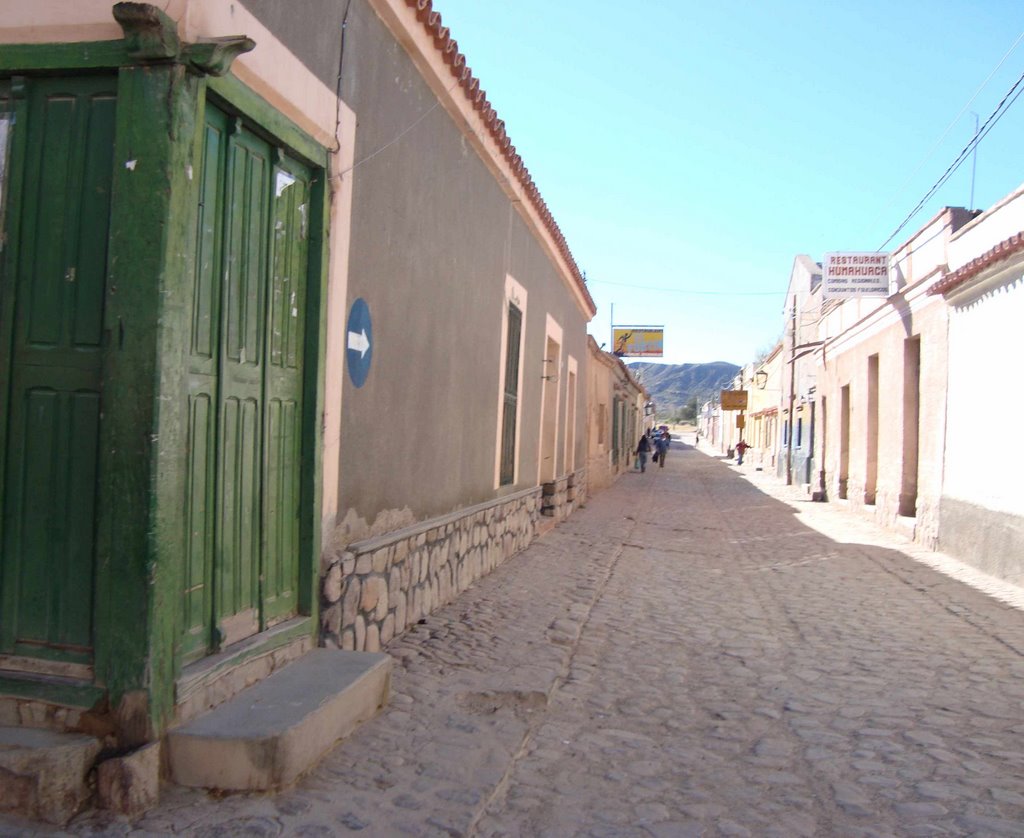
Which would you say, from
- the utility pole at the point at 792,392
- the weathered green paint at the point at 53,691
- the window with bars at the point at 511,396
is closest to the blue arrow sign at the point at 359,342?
the weathered green paint at the point at 53,691

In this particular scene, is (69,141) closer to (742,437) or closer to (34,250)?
(34,250)

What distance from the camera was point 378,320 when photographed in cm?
507

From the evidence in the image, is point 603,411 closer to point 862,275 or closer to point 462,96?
point 862,275

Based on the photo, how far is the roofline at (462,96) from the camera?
515cm

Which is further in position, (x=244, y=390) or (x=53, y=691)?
(x=244, y=390)

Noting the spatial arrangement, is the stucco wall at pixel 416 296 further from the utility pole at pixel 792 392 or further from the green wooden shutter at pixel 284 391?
the utility pole at pixel 792 392

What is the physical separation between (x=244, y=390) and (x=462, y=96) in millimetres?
3577

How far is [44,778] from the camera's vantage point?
108 inches

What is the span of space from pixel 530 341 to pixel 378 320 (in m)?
5.39

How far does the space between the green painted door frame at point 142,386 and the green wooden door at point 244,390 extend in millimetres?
227

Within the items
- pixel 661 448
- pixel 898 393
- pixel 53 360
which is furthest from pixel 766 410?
pixel 53 360

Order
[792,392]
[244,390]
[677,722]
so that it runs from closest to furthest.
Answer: [244,390]
[677,722]
[792,392]

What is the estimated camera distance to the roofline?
515 centimetres

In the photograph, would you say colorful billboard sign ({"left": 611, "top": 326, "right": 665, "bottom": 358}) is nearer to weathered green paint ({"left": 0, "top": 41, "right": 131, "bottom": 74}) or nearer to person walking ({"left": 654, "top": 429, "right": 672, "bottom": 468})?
person walking ({"left": 654, "top": 429, "right": 672, "bottom": 468})
